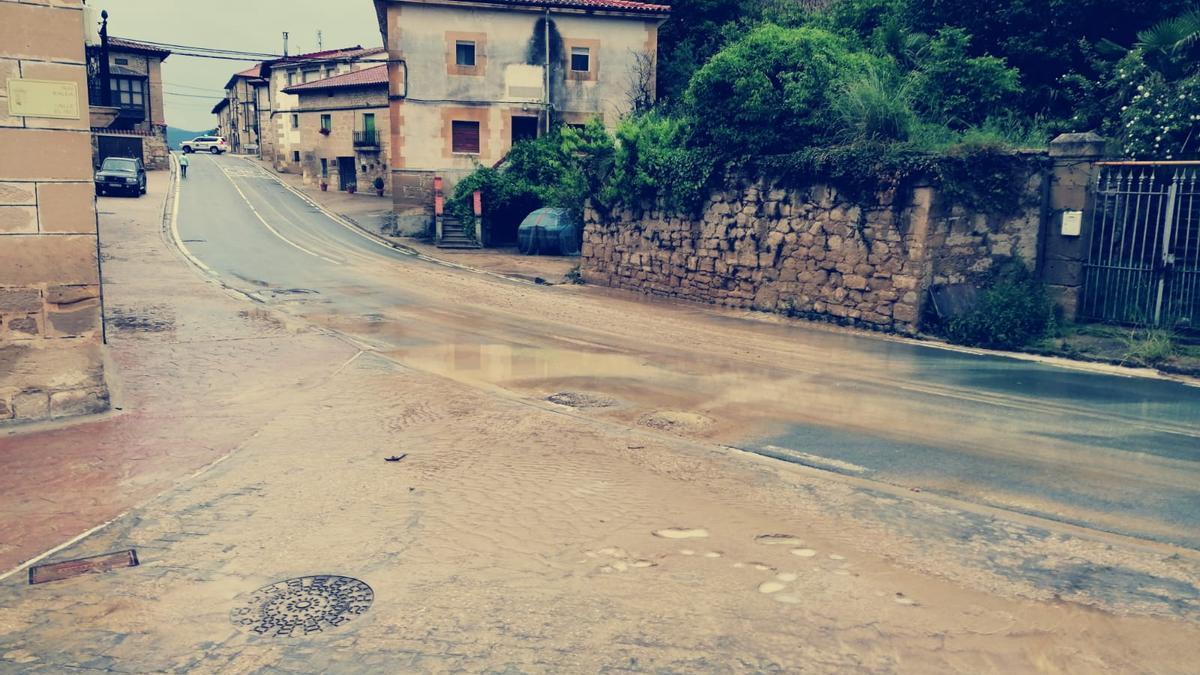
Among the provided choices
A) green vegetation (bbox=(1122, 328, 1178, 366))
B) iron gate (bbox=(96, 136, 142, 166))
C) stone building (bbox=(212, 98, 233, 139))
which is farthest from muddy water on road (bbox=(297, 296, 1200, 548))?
stone building (bbox=(212, 98, 233, 139))

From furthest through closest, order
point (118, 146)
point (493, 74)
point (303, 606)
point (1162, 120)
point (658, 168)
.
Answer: point (118, 146)
point (493, 74)
point (658, 168)
point (1162, 120)
point (303, 606)

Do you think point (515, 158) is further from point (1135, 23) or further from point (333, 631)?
point (333, 631)

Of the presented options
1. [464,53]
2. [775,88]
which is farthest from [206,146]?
[775,88]

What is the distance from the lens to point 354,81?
48531 mm

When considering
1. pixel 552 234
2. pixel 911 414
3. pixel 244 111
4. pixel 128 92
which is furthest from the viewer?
pixel 244 111

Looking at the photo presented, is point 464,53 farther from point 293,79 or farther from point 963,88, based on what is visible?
point 293,79

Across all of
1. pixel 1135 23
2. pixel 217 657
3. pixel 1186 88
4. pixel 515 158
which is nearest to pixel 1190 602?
pixel 217 657

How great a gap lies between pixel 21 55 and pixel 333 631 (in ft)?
22.1

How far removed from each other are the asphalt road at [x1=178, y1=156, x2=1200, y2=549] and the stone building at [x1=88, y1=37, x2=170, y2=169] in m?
37.5

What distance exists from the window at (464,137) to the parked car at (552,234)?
7.30 meters

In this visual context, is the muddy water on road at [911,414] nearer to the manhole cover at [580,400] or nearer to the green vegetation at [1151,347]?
the manhole cover at [580,400]

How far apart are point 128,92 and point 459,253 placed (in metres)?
36.7

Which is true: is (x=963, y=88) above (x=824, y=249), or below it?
above

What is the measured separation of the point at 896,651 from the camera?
4.61 metres
